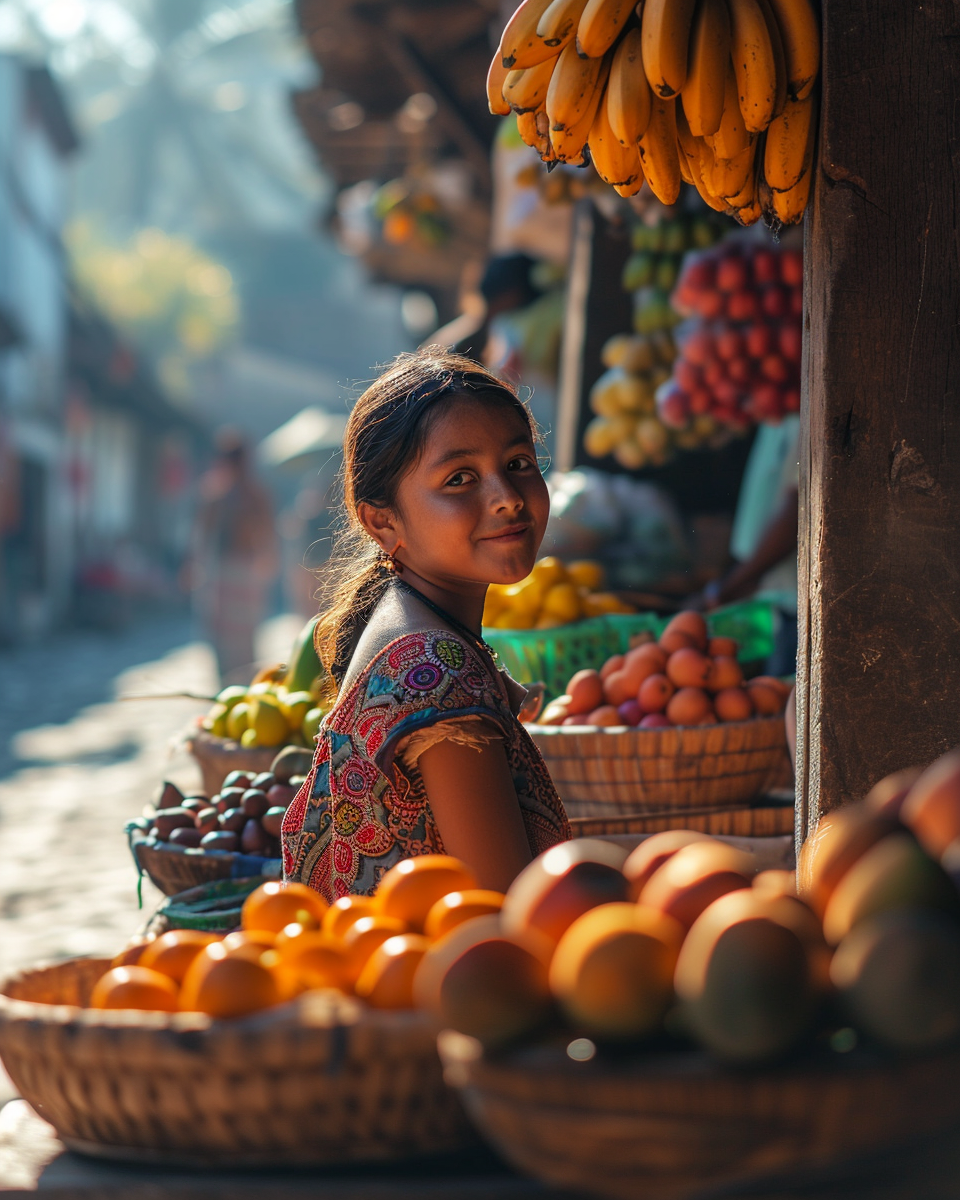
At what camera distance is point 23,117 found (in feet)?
64.0

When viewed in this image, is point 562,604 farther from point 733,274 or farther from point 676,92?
point 676,92

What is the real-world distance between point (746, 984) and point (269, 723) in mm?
2572

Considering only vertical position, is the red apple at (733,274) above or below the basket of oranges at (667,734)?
above

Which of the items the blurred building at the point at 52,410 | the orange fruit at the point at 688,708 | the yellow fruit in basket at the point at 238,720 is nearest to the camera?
the orange fruit at the point at 688,708

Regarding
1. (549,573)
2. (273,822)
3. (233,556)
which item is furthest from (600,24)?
(233,556)

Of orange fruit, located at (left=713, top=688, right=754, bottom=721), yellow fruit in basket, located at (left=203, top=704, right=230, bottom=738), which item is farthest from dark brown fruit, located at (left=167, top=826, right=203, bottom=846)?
orange fruit, located at (left=713, top=688, right=754, bottom=721)

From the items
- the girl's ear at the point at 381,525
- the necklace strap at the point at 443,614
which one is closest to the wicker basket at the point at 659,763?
the necklace strap at the point at 443,614

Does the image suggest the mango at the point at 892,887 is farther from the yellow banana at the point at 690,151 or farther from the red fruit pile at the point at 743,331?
the red fruit pile at the point at 743,331

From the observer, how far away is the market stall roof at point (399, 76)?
6.62 m

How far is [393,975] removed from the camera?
3.80ft

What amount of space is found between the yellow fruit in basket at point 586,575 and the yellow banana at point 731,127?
2036mm

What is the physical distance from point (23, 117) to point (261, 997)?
20.9 meters

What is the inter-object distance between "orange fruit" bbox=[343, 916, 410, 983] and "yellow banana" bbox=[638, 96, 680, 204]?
154 cm

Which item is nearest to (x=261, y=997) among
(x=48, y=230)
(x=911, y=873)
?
(x=911, y=873)
